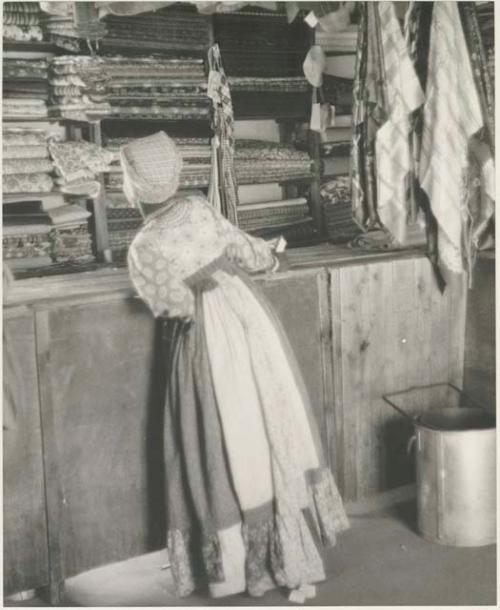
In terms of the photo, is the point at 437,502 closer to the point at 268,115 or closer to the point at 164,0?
the point at 268,115

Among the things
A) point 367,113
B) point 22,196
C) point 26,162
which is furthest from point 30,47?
point 367,113

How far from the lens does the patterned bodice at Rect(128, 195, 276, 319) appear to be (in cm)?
262

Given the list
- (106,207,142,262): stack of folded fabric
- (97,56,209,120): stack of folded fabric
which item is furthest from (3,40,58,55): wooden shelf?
(106,207,142,262): stack of folded fabric

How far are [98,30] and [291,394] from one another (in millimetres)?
1594

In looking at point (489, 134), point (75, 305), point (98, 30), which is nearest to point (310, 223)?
point (489, 134)

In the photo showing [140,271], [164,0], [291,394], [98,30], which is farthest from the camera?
[98,30]

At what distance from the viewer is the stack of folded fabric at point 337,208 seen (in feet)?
13.2

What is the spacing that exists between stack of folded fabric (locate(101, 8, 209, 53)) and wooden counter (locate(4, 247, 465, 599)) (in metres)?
0.98

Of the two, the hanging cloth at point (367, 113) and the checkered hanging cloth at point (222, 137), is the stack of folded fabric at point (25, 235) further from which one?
the hanging cloth at point (367, 113)

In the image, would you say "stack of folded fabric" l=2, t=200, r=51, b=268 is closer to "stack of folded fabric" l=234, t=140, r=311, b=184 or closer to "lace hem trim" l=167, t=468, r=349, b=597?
"stack of folded fabric" l=234, t=140, r=311, b=184

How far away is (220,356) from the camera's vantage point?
106 inches

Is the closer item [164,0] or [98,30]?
[164,0]

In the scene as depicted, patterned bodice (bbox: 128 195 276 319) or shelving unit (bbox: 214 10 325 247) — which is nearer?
patterned bodice (bbox: 128 195 276 319)

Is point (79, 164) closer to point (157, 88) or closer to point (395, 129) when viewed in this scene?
point (157, 88)
